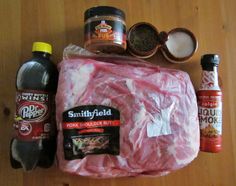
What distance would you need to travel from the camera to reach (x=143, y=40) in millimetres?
735

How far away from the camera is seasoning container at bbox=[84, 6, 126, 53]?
0.65 meters

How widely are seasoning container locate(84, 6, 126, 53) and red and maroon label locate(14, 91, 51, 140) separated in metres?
0.19

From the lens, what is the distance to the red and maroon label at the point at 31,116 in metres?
0.62

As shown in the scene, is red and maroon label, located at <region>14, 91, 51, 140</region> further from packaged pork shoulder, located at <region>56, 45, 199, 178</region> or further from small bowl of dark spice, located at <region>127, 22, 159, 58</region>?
small bowl of dark spice, located at <region>127, 22, 159, 58</region>

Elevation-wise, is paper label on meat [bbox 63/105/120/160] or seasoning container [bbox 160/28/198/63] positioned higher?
seasoning container [bbox 160/28/198/63]

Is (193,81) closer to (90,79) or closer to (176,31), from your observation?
(176,31)

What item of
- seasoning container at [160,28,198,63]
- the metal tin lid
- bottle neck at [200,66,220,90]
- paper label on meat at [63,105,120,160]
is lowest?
paper label on meat at [63,105,120,160]

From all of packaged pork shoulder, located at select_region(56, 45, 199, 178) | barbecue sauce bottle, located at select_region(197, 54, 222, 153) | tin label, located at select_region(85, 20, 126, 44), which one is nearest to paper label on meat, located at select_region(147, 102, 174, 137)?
packaged pork shoulder, located at select_region(56, 45, 199, 178)

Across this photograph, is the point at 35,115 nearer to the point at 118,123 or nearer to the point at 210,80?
the point at 118,123

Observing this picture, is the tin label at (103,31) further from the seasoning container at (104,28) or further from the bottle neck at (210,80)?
the bottle neck at (210,80)

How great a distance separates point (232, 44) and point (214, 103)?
0.24 m

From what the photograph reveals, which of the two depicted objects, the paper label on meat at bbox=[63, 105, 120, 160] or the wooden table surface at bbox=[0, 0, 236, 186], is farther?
the wooden table surface at bbox=[0, 0, 236, 186]

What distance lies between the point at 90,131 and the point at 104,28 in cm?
25

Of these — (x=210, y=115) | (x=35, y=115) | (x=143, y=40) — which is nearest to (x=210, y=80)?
(x=210, y=115)
